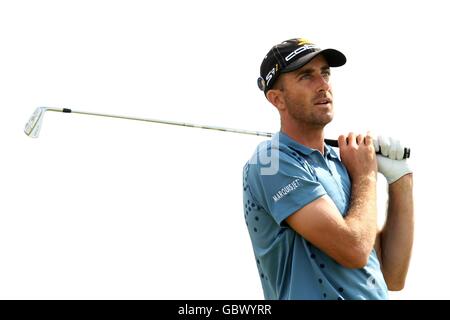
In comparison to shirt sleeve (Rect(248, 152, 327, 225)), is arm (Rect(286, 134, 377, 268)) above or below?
below

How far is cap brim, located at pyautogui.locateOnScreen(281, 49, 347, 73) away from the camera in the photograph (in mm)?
4352

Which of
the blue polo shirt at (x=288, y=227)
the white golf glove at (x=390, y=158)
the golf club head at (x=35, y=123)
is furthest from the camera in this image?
the golf club head at (x=35, y=123)

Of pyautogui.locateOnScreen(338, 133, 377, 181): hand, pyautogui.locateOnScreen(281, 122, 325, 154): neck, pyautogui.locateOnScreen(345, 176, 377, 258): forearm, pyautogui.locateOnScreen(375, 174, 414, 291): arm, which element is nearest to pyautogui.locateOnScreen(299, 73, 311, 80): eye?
pyautogui.locateOnScreen(281, 122, 325, 154): neck

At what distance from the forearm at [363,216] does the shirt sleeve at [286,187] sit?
0.72ft

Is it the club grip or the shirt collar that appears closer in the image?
the shirt collar

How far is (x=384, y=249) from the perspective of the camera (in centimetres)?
457

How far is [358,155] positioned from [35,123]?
3058 mm

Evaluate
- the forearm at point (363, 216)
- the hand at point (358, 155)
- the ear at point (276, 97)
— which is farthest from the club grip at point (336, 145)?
the forearm at point (363, 216)

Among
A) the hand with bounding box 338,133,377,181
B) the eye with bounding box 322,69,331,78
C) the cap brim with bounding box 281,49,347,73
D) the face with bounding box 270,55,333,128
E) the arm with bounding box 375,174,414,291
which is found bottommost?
the arm with bounding box 375,174,414,291

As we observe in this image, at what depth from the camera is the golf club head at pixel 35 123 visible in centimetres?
600

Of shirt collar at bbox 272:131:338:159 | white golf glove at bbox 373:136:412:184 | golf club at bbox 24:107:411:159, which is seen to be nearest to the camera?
shirt collar at bbox 272:131:338:159

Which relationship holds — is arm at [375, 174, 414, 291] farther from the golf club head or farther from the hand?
the golf club head

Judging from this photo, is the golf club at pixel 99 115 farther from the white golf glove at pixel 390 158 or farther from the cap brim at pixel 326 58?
the cap brim at pixel 326 58
